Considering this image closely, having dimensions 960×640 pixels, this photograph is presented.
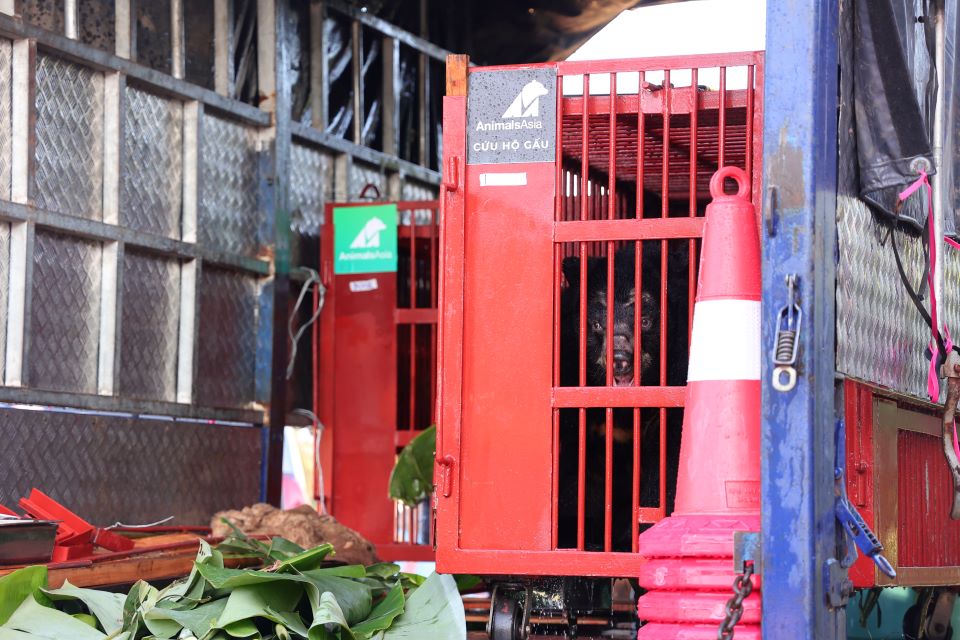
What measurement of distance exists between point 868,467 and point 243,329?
14.0 feet

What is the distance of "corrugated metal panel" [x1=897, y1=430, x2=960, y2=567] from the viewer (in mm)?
4742

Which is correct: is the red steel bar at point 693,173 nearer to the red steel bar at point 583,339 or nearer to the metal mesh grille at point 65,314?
the red steel bar at point 583,339

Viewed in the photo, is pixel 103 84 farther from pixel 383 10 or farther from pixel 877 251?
pixel 877 251

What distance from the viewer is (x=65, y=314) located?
6.21 meters

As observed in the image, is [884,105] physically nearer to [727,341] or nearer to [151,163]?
[727,341]

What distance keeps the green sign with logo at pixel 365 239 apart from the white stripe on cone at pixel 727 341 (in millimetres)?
3935

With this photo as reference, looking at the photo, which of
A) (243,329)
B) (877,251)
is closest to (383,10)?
(243,329)

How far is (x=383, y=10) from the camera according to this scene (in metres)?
8.88

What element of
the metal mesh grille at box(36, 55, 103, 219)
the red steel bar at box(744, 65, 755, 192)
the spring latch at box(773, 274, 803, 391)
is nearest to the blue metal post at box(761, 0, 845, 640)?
the spring latch at box(773, 274, 803, 391)

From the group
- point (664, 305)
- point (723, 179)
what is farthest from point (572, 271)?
point (723, 179)

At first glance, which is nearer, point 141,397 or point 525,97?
point 525,97

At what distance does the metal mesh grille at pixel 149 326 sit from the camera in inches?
261

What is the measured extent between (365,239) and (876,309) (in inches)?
155

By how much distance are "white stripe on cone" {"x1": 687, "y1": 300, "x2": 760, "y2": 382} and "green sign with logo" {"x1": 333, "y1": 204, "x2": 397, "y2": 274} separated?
155 inches
